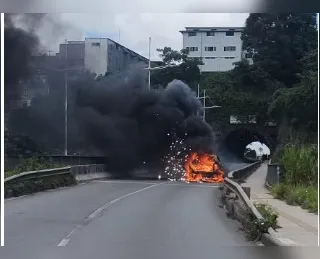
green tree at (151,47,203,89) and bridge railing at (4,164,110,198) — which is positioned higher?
green tree at (151,47,203,89)

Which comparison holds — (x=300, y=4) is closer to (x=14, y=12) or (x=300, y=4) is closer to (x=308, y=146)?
(x=308, y=146)

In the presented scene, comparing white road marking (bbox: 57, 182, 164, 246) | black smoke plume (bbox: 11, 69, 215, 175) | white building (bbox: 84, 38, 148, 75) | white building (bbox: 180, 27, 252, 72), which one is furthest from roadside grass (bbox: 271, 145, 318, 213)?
white building (bbox: 84, 38, 148, 75)

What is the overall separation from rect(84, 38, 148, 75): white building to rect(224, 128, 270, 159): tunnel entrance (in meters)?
1.22

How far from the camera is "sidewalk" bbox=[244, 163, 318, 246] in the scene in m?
7.52

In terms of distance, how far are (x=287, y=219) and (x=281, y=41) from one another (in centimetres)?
236

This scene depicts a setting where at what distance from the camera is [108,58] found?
745 cm

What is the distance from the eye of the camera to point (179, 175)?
752 cm

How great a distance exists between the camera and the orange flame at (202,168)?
290 inches

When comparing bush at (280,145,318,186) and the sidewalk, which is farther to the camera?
the sidewalk

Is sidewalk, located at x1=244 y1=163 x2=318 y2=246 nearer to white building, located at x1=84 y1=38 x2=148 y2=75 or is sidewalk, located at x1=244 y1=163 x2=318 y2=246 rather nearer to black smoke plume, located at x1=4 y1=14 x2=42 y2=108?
white building, located at x1=84 y1=38 x2=148 y2=75

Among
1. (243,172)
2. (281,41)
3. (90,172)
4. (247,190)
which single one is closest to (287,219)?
(247,190)

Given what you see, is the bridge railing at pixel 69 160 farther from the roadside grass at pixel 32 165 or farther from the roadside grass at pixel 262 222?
the roadside grass at pixel 262 222

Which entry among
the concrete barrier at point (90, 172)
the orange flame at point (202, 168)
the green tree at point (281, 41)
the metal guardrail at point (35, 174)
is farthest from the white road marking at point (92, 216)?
the green tree at point (281, 41)

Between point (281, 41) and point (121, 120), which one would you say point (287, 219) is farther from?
point (121, 120)
